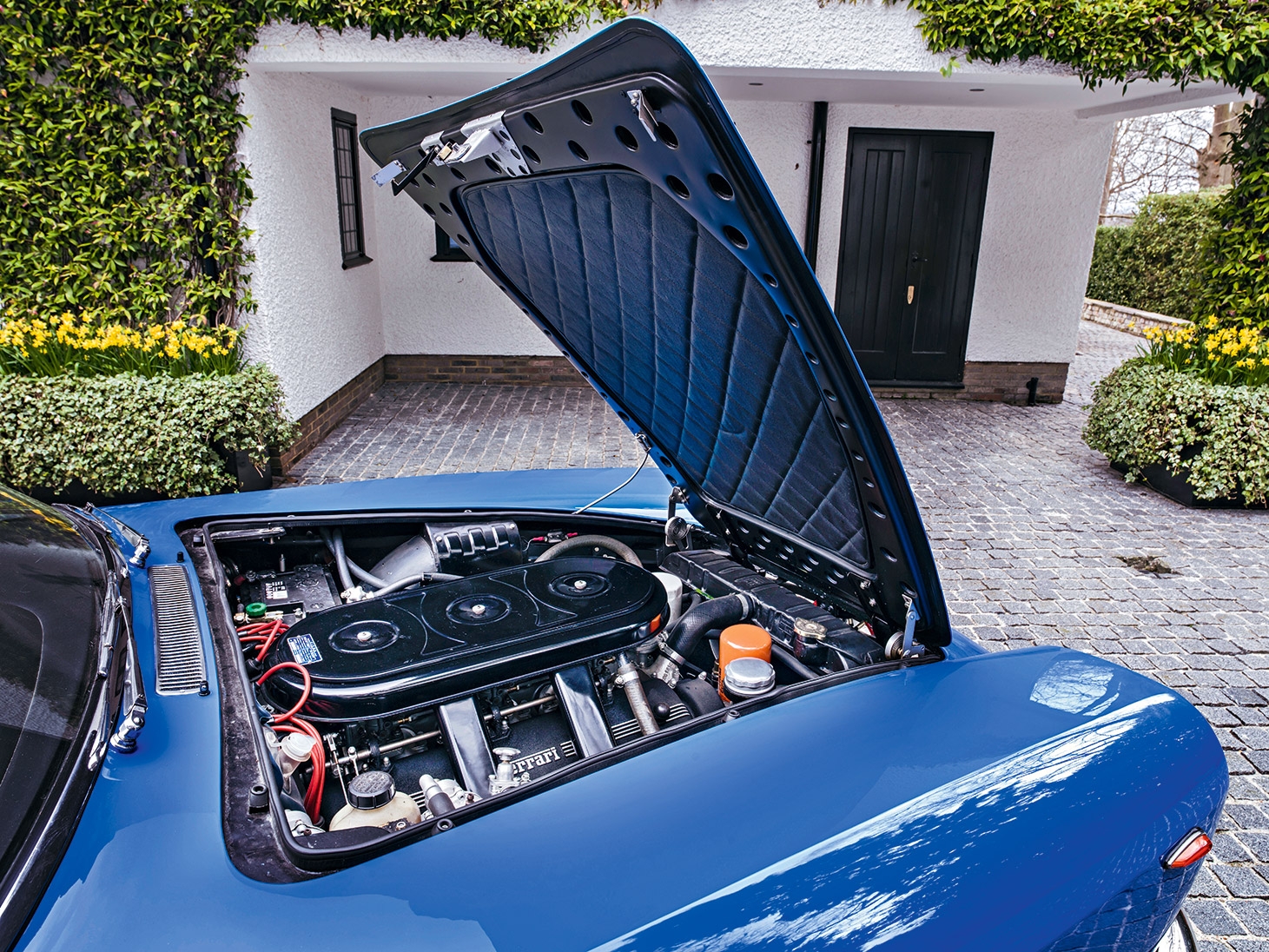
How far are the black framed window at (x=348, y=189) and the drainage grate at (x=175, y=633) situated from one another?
662 cm

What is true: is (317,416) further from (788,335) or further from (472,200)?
(788,335)

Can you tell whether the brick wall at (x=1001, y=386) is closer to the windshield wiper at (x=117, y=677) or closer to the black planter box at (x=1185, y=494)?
the black planter box at (x=1185, y=494)

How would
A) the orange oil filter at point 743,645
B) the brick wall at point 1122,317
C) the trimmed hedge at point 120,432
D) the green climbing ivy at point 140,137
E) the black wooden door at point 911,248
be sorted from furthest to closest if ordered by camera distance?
the brick wall at point 1122,317, the black wooden door at point 911,248, the green climbing ivy at point 140,137, the trimmed hedge at point 120,432, the orange oil filter at point 743,645

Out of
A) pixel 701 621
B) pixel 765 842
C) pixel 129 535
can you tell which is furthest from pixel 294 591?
pixel 765 842

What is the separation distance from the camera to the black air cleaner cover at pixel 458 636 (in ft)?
6.01

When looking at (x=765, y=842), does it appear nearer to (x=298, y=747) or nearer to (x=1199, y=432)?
(x=298, y=747)

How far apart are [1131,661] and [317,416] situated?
647 cm

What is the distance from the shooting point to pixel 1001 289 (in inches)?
362

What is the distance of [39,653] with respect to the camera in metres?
1.54

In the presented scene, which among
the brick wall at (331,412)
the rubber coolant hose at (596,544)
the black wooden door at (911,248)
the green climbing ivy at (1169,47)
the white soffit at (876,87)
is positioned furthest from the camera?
the black wooden door at (911,248)

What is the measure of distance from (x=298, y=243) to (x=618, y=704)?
614cm

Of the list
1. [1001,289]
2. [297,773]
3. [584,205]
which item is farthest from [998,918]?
[1001,289]

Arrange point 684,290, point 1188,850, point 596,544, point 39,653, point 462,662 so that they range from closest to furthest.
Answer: point 39,653
point 1188,850
point 684,290
point 462,662
point 596,544

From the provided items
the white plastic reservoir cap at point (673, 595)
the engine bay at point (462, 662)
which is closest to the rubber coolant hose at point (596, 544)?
the engine bay at point (462, 662)
